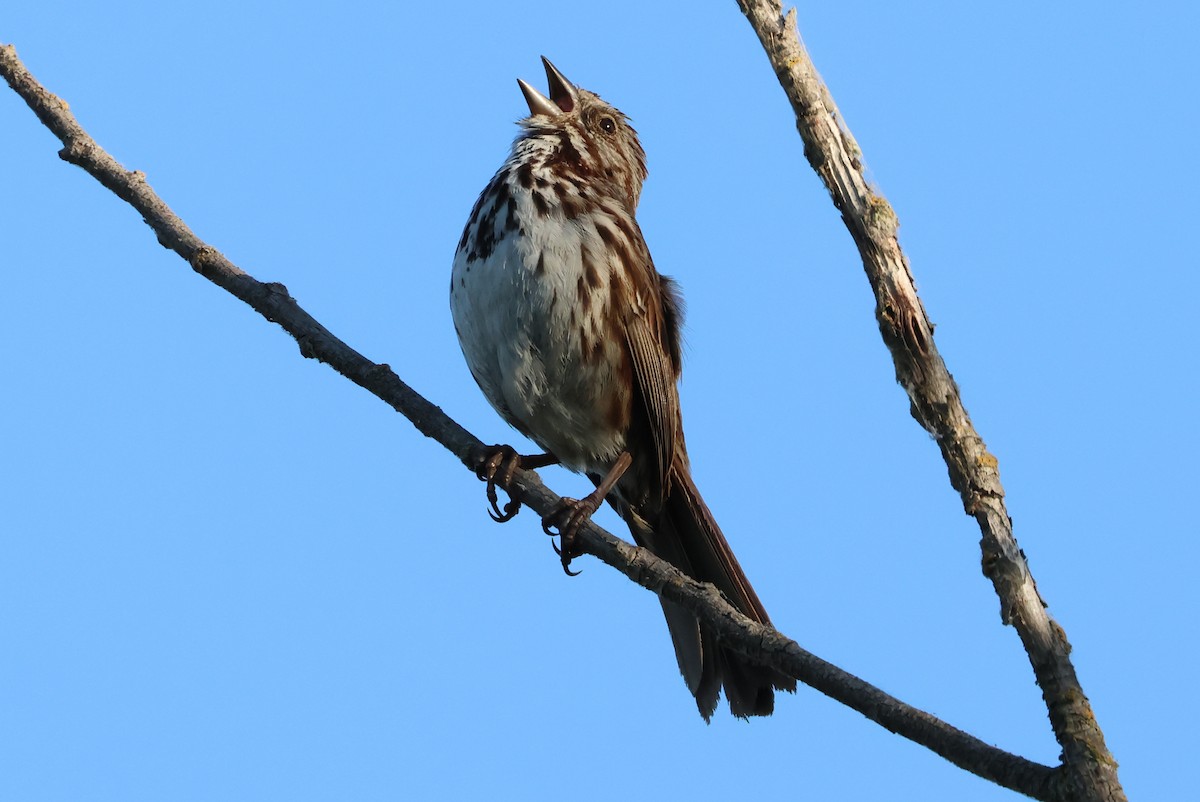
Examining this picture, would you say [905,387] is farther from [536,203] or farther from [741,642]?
[536,203]

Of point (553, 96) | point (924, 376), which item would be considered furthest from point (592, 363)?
point (924, 376)

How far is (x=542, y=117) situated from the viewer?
20.7 ft

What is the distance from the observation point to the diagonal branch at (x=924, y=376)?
2.99m

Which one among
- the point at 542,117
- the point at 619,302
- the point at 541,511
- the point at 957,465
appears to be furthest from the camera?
the point at 542,117

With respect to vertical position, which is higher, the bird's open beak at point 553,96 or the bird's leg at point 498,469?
the bird's open beak at point 553,96

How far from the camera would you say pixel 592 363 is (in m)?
5.35

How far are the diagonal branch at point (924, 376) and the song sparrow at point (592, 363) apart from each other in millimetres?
1953

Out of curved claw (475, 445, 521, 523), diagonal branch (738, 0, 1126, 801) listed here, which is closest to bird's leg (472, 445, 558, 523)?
curved claw (475, 445, 521, 523)

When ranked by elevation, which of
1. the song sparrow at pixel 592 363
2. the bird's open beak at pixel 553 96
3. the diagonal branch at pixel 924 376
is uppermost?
the bird's open beak at pixel 553 96

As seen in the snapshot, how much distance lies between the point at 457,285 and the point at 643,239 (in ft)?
2.89

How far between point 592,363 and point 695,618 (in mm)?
1222

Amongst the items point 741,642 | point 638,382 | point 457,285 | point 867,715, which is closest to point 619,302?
point 638,382

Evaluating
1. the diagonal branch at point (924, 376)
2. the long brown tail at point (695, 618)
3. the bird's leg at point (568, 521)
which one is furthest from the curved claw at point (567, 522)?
the diagonal branch at point (924, 376)

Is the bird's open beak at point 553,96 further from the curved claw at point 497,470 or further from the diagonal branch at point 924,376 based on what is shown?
the diagonal branch at point 924,376
